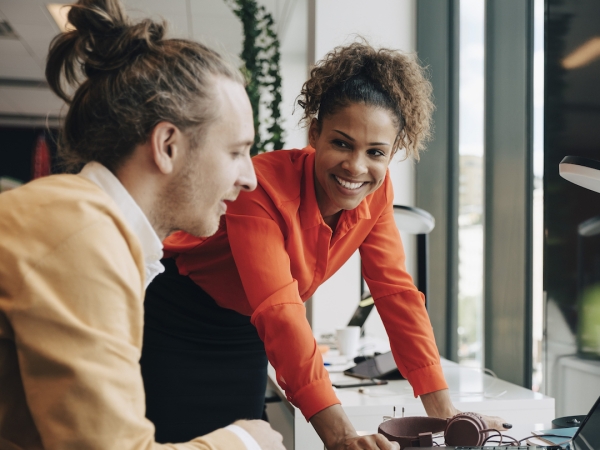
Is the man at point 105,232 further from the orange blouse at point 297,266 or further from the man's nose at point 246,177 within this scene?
the orange blouse at point 297,266

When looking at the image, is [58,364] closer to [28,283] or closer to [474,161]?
[28,283]

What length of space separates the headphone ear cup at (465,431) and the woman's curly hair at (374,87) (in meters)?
0.62

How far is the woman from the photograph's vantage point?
1.12 meters

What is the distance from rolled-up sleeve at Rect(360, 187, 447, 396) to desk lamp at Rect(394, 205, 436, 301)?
0.35 m

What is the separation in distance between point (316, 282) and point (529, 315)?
101 cm

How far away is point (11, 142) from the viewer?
9.48 meters

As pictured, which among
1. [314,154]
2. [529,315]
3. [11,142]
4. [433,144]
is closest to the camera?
[314,154]

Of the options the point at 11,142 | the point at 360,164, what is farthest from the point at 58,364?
the point at 11,142

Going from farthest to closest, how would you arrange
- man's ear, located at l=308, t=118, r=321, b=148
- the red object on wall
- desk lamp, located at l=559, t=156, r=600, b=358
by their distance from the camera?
1. the red object on wall
2. desk lamp, located at l=559, t=156, r=600, b=358
3. man's ear, located at l=308, t=118, r=321, b=148

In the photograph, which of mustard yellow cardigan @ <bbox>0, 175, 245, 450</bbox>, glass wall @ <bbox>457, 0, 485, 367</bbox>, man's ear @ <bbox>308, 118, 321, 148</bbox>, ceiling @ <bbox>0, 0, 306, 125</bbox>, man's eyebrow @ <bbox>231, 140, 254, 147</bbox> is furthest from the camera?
ceiling @ <bbox>0, 0, 306, 125</bbox>

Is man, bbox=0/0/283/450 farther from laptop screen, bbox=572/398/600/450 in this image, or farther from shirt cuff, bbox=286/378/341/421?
laptop screen, bbox=572/398/600/450

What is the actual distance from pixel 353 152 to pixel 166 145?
0.52 metres

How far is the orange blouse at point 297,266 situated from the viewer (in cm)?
109

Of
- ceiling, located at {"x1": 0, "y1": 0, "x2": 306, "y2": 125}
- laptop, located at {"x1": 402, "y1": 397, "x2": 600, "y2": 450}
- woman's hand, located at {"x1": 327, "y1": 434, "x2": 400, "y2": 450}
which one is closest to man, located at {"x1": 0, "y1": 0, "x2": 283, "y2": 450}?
woman's hand, located at {"x1": 327, "y1": 434, "x2": 400, "y2": 450}
